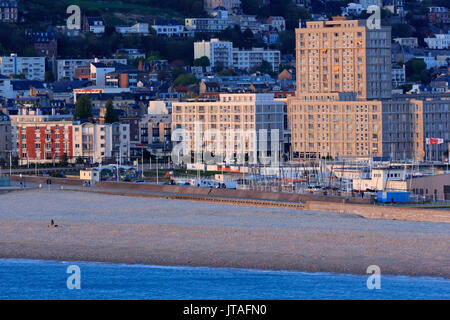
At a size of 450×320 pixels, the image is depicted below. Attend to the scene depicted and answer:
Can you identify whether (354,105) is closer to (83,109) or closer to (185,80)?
(83,109)

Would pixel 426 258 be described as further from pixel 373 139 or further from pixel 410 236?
pixel 373 139

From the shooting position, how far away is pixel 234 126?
4793 inches

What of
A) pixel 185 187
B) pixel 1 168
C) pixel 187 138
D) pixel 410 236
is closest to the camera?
pixel 410 236

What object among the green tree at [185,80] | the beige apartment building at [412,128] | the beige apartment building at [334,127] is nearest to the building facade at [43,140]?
the beige apartment building at [334,127]

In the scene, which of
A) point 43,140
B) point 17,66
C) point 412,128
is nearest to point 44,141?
point 43,140

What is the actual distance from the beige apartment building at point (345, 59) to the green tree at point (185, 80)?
173 feet

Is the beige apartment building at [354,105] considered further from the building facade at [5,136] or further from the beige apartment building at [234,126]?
the building facade at [5,136]

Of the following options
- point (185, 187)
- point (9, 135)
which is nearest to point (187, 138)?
point (9, 135)

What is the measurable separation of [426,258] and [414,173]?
36820 millimetres

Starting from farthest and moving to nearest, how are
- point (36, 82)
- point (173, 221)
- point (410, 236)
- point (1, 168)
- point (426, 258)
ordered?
point (36, 82) < point (1, 168) < point (173, 221) < point (410, 236) < point (426, 258)

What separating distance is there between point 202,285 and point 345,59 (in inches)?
3183

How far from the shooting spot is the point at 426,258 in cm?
5316

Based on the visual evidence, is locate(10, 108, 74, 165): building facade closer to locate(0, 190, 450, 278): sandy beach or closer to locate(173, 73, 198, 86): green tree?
locate(0, 190, 450, 278): sandy beach

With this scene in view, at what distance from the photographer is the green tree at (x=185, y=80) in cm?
18200
